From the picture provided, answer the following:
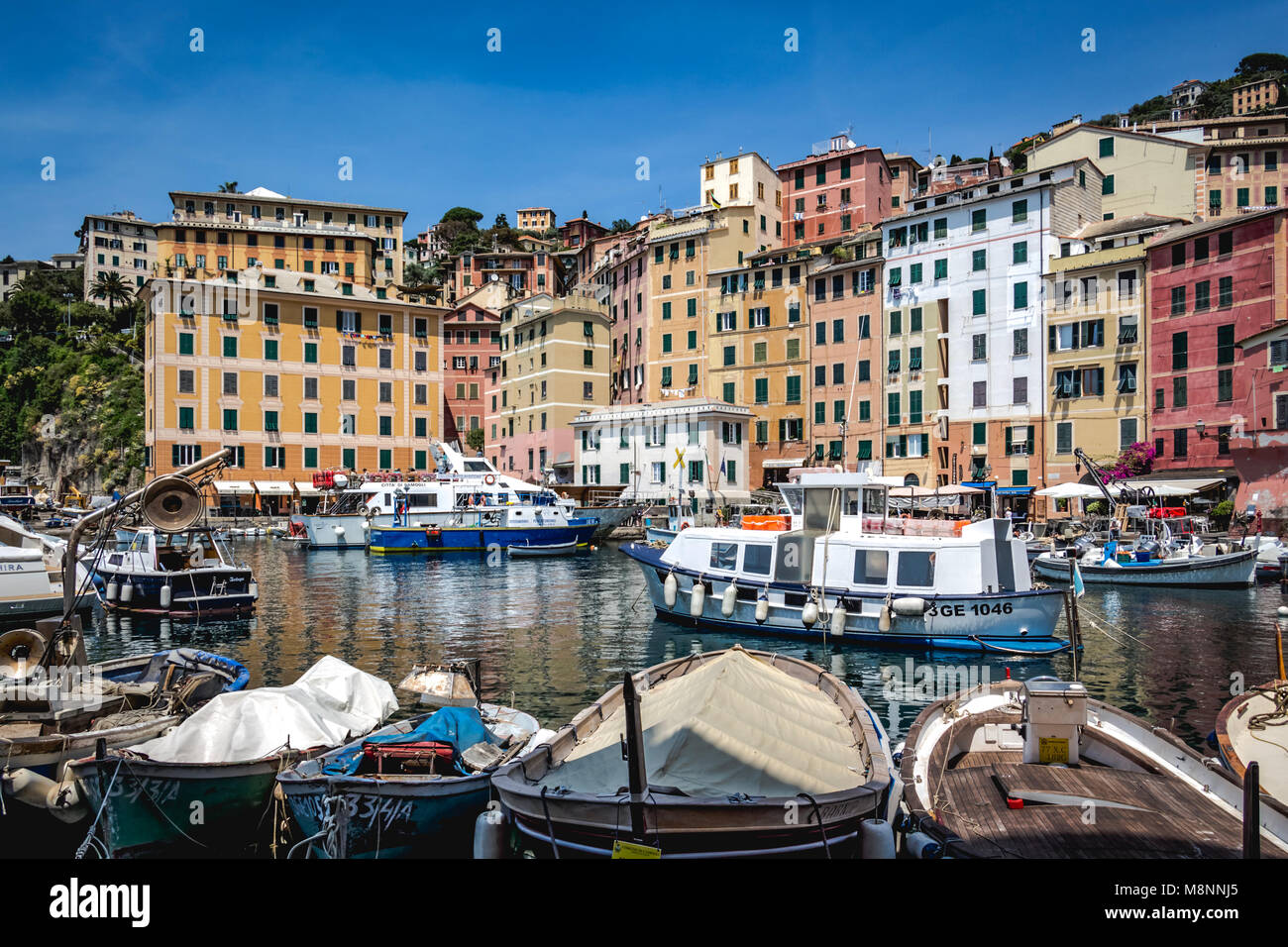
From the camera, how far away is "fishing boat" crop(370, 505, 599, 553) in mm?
46125

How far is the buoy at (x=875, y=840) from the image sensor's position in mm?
6609

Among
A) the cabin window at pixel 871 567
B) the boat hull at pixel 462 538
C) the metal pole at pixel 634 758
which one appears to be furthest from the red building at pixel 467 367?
the metal pole at pixel 634 758

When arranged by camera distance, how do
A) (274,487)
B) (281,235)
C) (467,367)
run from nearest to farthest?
(274,487) < (281,235) < (467,367)

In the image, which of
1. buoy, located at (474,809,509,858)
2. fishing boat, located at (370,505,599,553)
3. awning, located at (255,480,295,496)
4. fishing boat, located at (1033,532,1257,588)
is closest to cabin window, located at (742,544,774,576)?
fishing boat, located at (1033,532,1257,588)

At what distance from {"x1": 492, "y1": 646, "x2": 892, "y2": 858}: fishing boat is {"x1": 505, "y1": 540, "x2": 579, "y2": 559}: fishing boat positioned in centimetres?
3593

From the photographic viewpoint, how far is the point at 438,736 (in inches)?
361

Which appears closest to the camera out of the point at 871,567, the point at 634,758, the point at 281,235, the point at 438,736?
the point at 634,758

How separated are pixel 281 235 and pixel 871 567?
2612 inches

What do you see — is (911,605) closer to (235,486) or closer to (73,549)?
(73,549)

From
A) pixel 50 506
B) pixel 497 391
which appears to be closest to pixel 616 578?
→ pixel 497 391

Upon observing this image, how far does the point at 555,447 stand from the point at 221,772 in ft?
185

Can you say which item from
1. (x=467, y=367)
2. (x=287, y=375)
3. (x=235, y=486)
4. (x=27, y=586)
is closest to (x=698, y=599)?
(x=27, y=586)

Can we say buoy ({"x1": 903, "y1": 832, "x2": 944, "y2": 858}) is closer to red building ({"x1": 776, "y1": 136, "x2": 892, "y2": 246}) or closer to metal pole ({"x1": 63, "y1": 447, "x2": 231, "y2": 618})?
metal pole ({"x1": 63, "y1": 447, "x2": 231, "y2": 618})

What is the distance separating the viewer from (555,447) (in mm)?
65000
